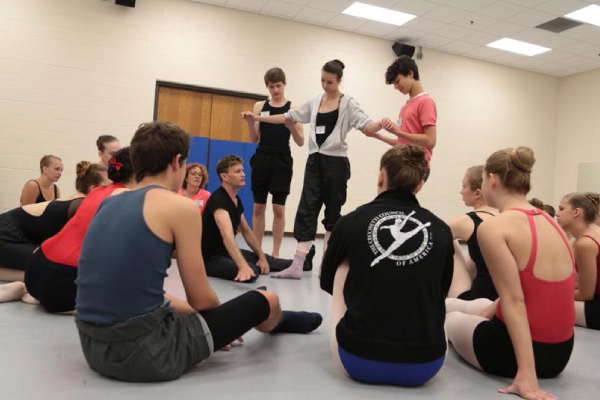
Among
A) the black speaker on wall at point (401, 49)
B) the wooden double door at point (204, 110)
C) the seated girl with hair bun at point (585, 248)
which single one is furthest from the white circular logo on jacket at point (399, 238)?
the black speaker on wall at point (401, 49)

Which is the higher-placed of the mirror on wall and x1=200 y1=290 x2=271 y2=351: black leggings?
the mirror on wall

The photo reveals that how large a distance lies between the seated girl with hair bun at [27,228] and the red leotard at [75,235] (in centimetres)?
54

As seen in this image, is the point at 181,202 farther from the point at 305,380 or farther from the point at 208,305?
the point at 305,380

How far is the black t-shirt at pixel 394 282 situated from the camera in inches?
61.3

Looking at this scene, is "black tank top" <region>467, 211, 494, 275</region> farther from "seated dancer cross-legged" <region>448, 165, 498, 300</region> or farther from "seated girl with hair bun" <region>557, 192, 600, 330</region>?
"seated girl with hair bun" <region>557, 192, 600, 330</region>

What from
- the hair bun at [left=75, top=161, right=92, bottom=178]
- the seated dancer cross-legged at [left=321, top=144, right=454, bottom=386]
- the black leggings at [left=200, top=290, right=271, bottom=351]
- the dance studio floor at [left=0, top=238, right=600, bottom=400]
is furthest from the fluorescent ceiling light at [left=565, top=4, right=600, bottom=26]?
the black leggings at [left=200, top=290, right=271, bottom=351]

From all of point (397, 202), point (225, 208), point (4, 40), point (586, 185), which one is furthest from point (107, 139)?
point (586, 185)

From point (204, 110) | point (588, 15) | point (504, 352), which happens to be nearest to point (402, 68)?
point (504, 352)

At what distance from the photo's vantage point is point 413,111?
11.5ft

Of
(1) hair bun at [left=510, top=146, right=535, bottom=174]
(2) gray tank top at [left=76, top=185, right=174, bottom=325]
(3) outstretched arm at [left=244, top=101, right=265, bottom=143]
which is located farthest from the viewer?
(3) outstretched arm at [left=244, top=101, right=265, bottom=143]

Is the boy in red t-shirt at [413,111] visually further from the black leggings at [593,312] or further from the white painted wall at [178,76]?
the white painted wall at [178,76]

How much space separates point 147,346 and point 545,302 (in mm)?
1314

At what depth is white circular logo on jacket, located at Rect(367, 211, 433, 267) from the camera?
1.58m

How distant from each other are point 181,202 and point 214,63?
6.41 m
